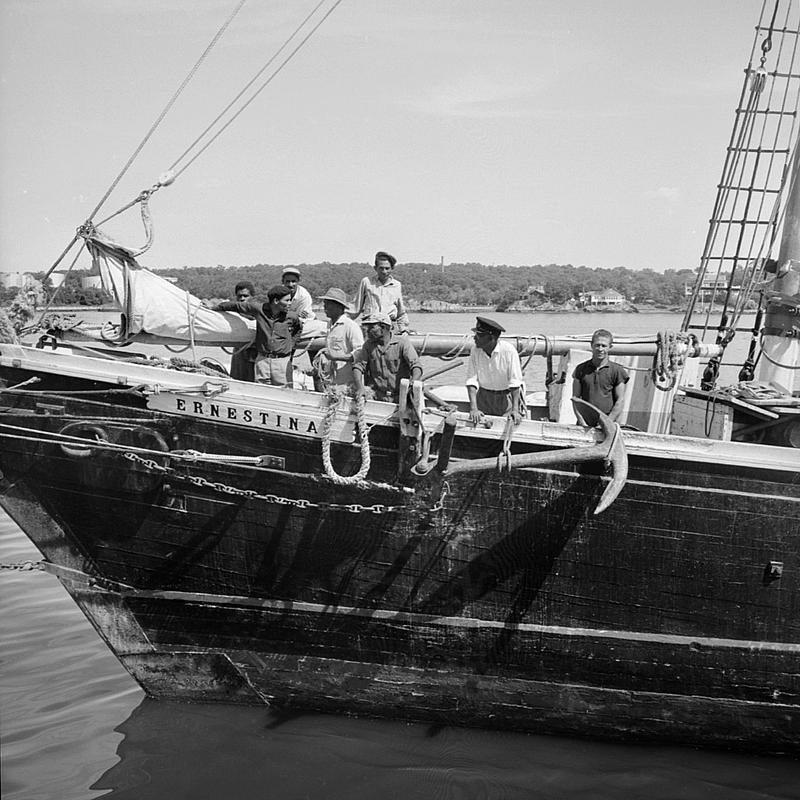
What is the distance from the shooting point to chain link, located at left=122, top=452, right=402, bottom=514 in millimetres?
5629

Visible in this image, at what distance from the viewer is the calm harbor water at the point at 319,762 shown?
570cm

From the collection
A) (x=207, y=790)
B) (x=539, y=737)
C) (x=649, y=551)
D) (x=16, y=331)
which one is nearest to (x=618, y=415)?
(x=649, y=551)

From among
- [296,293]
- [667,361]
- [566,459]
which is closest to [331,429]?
[566,459]

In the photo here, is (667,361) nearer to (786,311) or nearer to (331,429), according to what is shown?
(786,311)

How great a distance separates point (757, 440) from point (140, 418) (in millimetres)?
4600

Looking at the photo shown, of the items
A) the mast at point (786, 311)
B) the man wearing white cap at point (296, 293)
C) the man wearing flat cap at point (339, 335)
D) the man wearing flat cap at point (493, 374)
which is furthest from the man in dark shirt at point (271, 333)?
the mast at point (786, 311)

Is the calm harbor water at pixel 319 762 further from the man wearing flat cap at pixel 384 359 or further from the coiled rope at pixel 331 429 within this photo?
the man wearing flat cap at pixel 384 359

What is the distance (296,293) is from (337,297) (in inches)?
37.7

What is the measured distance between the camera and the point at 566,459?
16.9ft

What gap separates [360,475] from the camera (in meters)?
5.45

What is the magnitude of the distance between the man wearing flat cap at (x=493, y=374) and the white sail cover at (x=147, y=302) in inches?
75.7

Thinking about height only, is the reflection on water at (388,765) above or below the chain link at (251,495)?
below

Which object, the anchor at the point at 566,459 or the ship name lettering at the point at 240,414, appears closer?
the anchor at the point at 566,459

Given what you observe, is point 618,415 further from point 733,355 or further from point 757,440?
point 733,355
